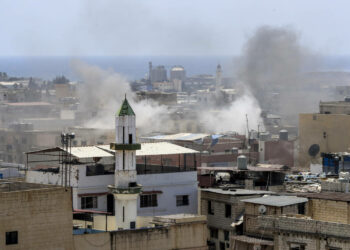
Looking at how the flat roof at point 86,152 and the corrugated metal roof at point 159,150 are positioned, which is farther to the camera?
the corrugated metal roof at point 159,150

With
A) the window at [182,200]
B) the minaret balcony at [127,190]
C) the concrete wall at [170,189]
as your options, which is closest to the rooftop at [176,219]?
the minaret balcony at [127,190]

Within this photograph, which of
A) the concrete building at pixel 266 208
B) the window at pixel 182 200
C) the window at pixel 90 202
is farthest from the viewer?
the window at pixel 182 200

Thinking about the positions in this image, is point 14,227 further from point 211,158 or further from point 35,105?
point 35,105

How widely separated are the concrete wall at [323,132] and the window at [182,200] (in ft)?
67.6

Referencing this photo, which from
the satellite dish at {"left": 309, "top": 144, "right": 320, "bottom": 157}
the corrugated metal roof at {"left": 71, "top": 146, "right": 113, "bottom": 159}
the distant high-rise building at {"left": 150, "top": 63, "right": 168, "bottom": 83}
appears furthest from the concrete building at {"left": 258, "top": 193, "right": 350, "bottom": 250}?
the distant high-rise building at {"left": 150, "top": 63, "right": 168, "bottom": 83}

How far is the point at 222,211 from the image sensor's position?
24.7 m

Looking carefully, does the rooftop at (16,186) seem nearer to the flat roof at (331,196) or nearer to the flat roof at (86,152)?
the flat roof at (86,152)

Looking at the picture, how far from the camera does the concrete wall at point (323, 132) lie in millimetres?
46375

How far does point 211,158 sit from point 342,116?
702cm

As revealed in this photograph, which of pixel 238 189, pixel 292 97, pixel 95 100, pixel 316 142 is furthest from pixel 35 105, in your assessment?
pixel 238 189

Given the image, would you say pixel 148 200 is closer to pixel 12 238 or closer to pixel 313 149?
pixel 12 238

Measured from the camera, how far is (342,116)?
46.5 meters

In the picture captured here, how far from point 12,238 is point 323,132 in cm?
2909

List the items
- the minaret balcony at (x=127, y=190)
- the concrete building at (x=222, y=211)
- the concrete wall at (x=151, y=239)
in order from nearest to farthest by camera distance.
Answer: the concrete wall at (x=151, y=239), the minaret balcony at (x=127, y=190), the concrete building at (x=222, y=211)
